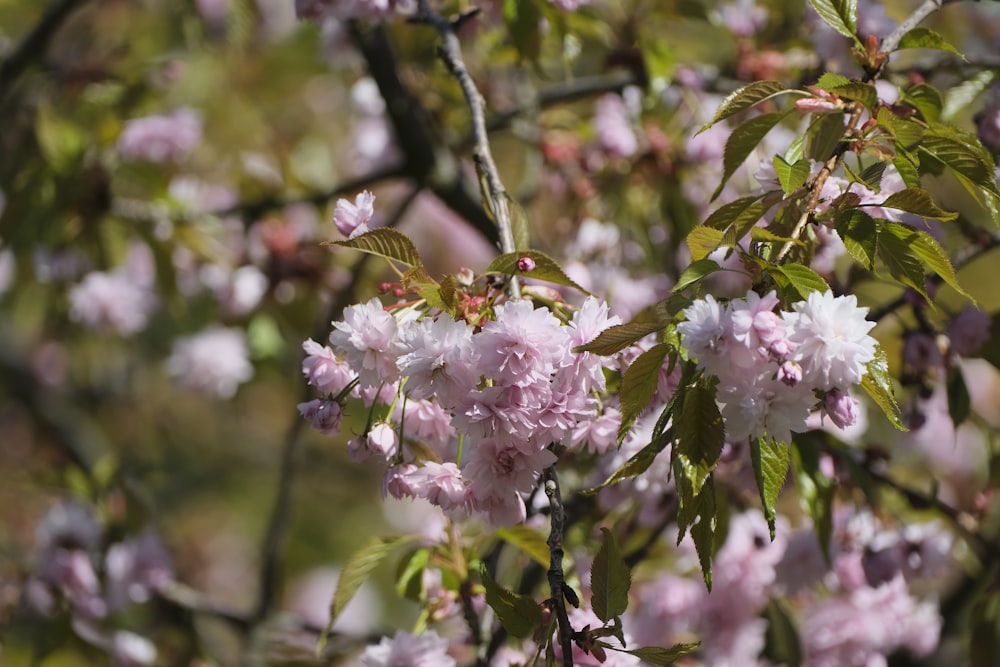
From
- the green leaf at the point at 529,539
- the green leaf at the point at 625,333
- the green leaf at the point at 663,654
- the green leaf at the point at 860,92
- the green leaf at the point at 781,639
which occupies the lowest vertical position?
the green leaf at the point at 781,639

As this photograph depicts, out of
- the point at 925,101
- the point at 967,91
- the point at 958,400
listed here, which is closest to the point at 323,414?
A: the point at 925,101

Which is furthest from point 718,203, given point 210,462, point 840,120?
point 210,462

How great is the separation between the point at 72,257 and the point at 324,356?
174 centimetres

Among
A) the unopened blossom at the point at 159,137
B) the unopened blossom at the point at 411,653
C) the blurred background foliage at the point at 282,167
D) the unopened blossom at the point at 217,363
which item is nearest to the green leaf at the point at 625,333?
the unopened blossom at the point at 411,653

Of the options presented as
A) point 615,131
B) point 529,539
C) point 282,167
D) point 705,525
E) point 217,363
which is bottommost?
point 217,363

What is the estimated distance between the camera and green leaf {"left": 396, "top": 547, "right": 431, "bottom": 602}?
124cm

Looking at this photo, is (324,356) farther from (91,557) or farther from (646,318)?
(91,557)

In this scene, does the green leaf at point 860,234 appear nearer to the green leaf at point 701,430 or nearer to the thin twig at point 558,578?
the green leaf at point 701,430

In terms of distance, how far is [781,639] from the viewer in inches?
63.6

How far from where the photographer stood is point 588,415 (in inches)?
37.5

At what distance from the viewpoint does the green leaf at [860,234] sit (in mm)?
886

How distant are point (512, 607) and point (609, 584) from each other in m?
0.09

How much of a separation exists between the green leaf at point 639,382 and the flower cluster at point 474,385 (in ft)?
0.17

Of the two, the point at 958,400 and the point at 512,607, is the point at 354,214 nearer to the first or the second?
the point at 512,607
